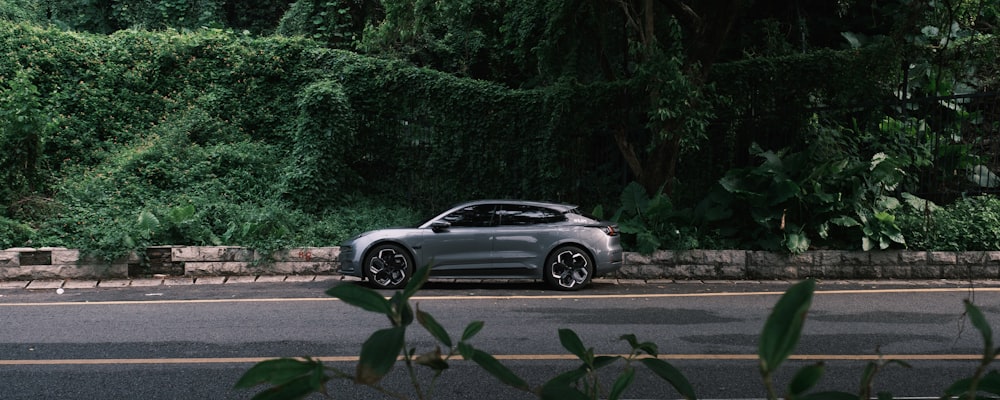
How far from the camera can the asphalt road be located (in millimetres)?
6246

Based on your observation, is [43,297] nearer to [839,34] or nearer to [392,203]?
[392,203]

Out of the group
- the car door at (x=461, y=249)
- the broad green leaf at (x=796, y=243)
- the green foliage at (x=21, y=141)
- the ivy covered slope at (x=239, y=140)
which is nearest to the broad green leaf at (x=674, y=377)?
the car door at (x=461, y=249)

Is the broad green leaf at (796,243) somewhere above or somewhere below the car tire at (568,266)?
above

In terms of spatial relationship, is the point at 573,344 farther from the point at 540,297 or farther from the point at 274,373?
the point at 540,297

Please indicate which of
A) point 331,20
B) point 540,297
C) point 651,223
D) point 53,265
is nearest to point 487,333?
point 540,297

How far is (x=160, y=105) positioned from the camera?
17828 mm

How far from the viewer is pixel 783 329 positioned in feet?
2.51

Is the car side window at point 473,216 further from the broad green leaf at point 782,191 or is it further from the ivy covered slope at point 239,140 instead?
the broad green leaf at point 782,191

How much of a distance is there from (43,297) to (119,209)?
3466 mm

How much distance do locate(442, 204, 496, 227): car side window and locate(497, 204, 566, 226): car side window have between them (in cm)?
16

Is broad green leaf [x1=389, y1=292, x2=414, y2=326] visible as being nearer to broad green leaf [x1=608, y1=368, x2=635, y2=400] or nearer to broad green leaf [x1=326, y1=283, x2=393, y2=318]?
broad green leaf [x1=326, y1=283, x2=393, y2=318]

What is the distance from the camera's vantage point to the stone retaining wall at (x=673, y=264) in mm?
12125

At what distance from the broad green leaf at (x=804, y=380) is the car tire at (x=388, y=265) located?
35.8ft

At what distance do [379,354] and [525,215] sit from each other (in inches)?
427
